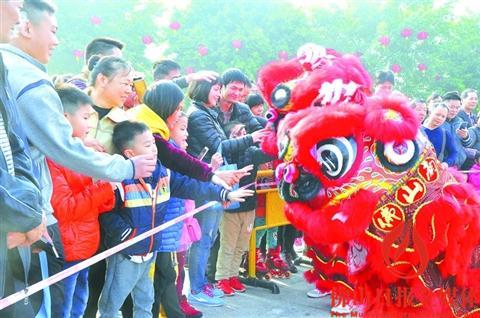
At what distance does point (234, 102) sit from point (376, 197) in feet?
7.69

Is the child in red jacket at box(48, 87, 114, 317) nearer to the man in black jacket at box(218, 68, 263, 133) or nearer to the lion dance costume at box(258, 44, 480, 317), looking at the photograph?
the lion dance costume at box(258, 44, 480, 317)

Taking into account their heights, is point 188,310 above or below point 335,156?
below

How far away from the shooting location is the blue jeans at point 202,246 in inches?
160

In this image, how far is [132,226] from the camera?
285 cm

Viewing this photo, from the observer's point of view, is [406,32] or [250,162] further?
[406,32]

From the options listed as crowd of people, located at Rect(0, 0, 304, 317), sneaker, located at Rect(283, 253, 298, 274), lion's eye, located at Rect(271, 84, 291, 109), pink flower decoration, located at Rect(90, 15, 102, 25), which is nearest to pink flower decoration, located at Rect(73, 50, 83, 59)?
pink flower decoration, located at Rect(90, 15, 102, 25)

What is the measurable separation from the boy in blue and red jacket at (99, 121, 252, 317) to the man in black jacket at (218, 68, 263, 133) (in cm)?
157

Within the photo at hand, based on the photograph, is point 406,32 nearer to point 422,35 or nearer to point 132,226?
point 422,35

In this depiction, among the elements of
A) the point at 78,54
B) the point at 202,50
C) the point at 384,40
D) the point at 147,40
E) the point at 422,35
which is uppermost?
the point at 422,35

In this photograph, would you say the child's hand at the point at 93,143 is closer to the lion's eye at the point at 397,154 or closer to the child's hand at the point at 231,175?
the child's hand at the point at 231,175

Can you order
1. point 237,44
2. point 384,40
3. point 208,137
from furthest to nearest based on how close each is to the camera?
point 237,44 → point 384,40 → point 208,137

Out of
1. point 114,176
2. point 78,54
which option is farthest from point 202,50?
point 114,176

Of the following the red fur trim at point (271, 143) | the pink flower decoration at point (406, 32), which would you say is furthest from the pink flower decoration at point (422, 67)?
the red fur trim at point (271, 143)

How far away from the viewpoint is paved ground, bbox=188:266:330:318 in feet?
13.0
